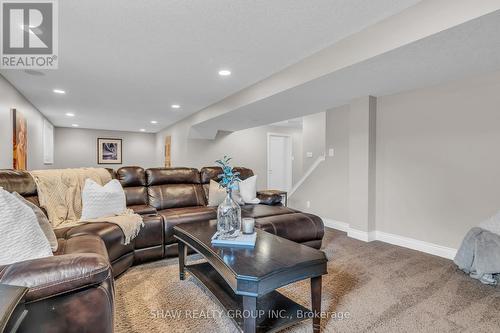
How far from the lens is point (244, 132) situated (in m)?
7.51

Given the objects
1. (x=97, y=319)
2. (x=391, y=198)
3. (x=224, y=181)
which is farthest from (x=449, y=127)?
(x=97, y=319)

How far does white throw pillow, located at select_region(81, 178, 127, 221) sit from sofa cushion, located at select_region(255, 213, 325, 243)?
4.90ft

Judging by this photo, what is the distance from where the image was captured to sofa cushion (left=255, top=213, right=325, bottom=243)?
2.75 metres

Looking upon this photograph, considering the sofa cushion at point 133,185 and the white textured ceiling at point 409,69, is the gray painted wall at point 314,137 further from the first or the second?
the sofa cushion at point 133,185

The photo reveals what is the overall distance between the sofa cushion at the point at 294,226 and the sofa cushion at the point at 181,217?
646mm

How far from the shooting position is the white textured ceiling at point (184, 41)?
2.04 metres

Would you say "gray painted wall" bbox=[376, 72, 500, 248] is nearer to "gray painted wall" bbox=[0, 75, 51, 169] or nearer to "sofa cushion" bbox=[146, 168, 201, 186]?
"sofa cushion" bbox=[146, 168, 201, 186]

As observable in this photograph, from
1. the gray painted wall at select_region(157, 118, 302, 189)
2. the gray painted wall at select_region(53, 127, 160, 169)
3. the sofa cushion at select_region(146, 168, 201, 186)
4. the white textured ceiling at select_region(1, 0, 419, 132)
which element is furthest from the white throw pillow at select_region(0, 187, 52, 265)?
the gray painted wall at select_region(53, 127, 160, 169)

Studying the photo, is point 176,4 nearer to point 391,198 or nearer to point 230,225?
point 230,225

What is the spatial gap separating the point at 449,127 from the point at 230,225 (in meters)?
2.86

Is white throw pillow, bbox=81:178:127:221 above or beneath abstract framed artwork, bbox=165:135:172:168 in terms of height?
beneath

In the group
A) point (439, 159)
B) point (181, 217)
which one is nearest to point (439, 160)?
point (439, 159)

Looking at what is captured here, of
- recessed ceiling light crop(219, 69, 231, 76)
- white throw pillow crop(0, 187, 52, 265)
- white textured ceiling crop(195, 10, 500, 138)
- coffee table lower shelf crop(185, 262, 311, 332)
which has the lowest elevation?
coffee table lower shelf crop(185, 262, 311, 332)

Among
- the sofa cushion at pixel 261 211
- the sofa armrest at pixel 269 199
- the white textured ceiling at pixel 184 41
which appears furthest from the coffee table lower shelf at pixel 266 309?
the white textured ceiling at pixel 184 41
